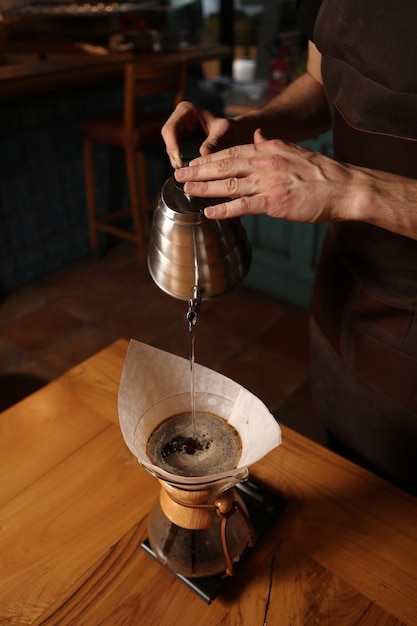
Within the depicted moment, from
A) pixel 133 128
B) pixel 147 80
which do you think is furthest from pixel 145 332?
pixel 147 80

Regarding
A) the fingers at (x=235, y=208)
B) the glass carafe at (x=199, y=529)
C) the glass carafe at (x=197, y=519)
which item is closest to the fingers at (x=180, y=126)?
the fingers at (x=235, y=208)

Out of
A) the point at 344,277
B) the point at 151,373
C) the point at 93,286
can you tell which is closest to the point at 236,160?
the point at 151,373

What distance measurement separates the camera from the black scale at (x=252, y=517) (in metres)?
0.79

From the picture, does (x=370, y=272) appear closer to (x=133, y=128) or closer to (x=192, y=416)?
(x=192, y=416)

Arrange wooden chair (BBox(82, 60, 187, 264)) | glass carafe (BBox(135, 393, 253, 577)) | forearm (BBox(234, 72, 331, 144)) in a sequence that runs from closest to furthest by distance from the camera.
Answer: glass carafe (BBox(135, 393, 253, 577))
forearm (BBox(234, 72, 331, 144))
wooden chair (BBox(82, 60, 187, 264))

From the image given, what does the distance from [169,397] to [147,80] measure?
2253 mm

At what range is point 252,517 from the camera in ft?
2.96

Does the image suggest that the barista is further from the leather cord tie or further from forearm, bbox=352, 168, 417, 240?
the leather cord tie

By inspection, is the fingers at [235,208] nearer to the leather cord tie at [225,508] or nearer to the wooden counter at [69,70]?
the leather cord tie at [225,508]

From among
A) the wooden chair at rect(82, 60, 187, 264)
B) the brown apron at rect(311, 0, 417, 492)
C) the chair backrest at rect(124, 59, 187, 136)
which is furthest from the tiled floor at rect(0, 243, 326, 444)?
the chair backrest at rect(124, 59, 187, 136)

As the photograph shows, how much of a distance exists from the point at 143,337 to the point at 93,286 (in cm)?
69

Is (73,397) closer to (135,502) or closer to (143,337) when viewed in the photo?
(135,502)

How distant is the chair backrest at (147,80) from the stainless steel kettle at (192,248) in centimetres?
202

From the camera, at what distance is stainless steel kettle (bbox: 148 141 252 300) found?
31.3 inches
